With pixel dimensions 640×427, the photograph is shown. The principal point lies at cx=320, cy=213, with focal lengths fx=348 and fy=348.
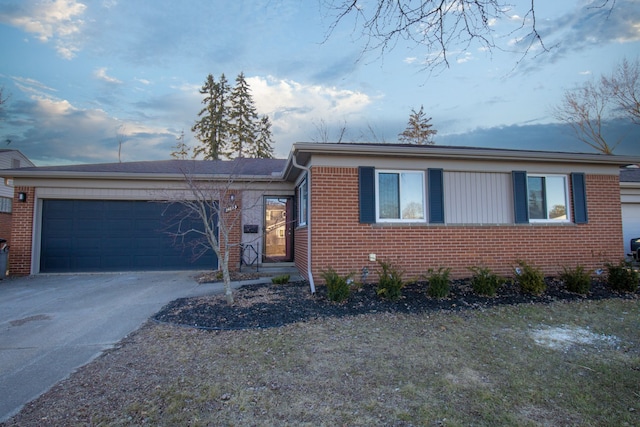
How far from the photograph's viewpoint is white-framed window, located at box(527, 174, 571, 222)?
8094 mm

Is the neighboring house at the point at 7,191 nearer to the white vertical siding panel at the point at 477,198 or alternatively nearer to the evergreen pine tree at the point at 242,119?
the evergreen pine tree at the point at 242,119

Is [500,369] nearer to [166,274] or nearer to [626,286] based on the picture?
[626,286]

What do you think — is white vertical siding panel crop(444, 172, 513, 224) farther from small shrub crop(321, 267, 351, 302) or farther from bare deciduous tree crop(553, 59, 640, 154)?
bare deciduous tree crop(553, 59, 640, 154)

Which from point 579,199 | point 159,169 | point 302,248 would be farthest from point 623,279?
point 159,169

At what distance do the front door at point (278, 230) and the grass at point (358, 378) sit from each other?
19.6 feet

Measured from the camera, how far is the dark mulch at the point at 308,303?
5.12 meters

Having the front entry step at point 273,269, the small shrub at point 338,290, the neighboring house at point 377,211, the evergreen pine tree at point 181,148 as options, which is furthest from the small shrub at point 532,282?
the evergreen pine tree at point 181,148

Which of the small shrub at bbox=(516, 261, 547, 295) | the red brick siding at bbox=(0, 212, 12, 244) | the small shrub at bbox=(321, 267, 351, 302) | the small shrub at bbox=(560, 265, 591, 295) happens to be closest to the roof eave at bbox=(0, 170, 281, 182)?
the small shrub at bbox=(321, 267, 351, 302)

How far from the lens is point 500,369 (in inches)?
137

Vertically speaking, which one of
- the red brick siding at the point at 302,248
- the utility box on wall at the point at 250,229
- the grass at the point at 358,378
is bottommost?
the grass at the point at 358,378

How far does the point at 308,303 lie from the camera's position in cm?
591

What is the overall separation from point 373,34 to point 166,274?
8580 mm

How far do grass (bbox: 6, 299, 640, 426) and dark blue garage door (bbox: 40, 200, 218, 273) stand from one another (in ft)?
18.3

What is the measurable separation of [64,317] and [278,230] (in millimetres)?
6257
